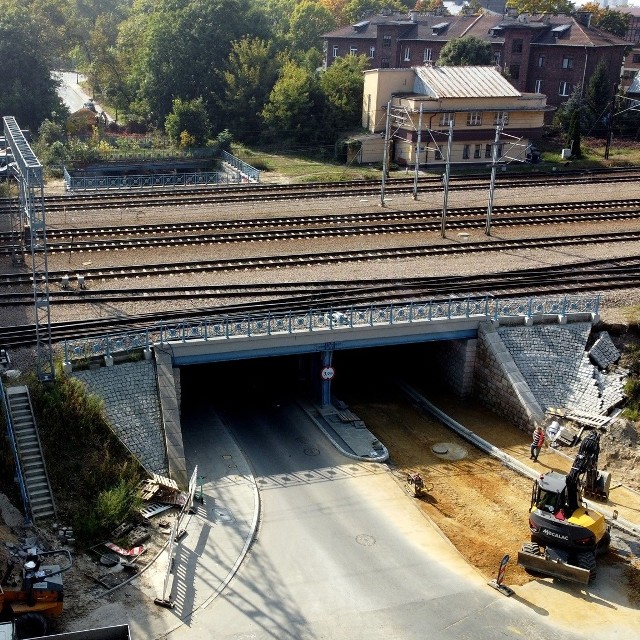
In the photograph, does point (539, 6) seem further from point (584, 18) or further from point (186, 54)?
point (186, 54)

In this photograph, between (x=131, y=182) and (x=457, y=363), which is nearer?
(x=457, y=363)

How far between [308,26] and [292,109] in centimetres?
3924

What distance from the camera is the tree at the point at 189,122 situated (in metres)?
65.5

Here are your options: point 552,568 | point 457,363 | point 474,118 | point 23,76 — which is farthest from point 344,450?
point 23,76

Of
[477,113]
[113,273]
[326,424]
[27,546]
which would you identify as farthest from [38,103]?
[27,546]

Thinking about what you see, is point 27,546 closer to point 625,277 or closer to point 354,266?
point 354,266

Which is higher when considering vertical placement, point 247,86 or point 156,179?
point 247,86

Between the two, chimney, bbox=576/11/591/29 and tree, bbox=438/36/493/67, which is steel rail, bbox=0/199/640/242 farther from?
chimney, bbox=576/11/591/29

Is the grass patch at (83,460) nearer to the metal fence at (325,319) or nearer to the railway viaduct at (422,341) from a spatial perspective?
the railway viaduct at (422,341)

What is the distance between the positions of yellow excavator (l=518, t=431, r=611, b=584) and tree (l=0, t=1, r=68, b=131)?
58199 millimetres

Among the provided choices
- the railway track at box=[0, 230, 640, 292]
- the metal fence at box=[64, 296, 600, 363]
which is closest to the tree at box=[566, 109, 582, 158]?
the railway track at box=[0, 230, 640, 292]

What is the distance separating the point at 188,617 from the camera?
19.5 metres

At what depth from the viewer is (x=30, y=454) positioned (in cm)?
2380

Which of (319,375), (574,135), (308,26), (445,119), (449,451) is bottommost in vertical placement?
(449,451)
